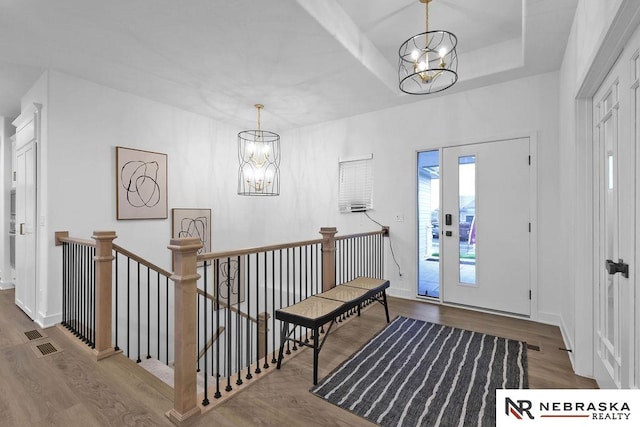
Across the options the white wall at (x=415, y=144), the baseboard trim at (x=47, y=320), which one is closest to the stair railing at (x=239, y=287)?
the white wall at (x=415, y=144)

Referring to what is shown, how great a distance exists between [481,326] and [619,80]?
248 cm

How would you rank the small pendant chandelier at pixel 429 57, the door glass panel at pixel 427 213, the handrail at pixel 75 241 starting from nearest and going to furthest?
1. the small pendant chandelier at pixel 429 57
2. the handrail at pixel 75 241
3. the door glass panel at pixel 427 213

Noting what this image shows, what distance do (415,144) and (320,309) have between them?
2775 mm

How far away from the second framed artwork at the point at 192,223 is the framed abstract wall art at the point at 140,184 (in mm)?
201

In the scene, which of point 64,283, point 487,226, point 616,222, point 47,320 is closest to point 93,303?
point 64,283

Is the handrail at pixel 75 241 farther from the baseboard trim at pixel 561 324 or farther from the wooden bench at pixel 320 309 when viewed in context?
the baseboard trim at pixel 561 324

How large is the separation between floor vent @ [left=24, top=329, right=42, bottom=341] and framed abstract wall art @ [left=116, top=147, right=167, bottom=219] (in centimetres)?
137

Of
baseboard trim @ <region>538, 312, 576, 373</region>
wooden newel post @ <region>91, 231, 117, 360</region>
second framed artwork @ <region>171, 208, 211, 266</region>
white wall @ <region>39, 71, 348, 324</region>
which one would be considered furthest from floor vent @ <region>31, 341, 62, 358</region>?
baseboard trim @ <region>538, 312, 576, 373</region>

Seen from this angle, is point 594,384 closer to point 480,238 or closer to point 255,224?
point 480,238

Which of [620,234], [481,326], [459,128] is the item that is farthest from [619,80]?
[481,326]

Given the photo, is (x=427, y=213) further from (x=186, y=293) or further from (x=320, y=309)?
(x=186, y=293)

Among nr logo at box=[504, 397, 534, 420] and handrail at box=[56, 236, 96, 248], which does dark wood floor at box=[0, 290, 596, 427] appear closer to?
nr logo at box=[504, 397, 534, 420]

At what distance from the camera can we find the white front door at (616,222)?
55.1 inches

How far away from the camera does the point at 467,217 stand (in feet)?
12.1
